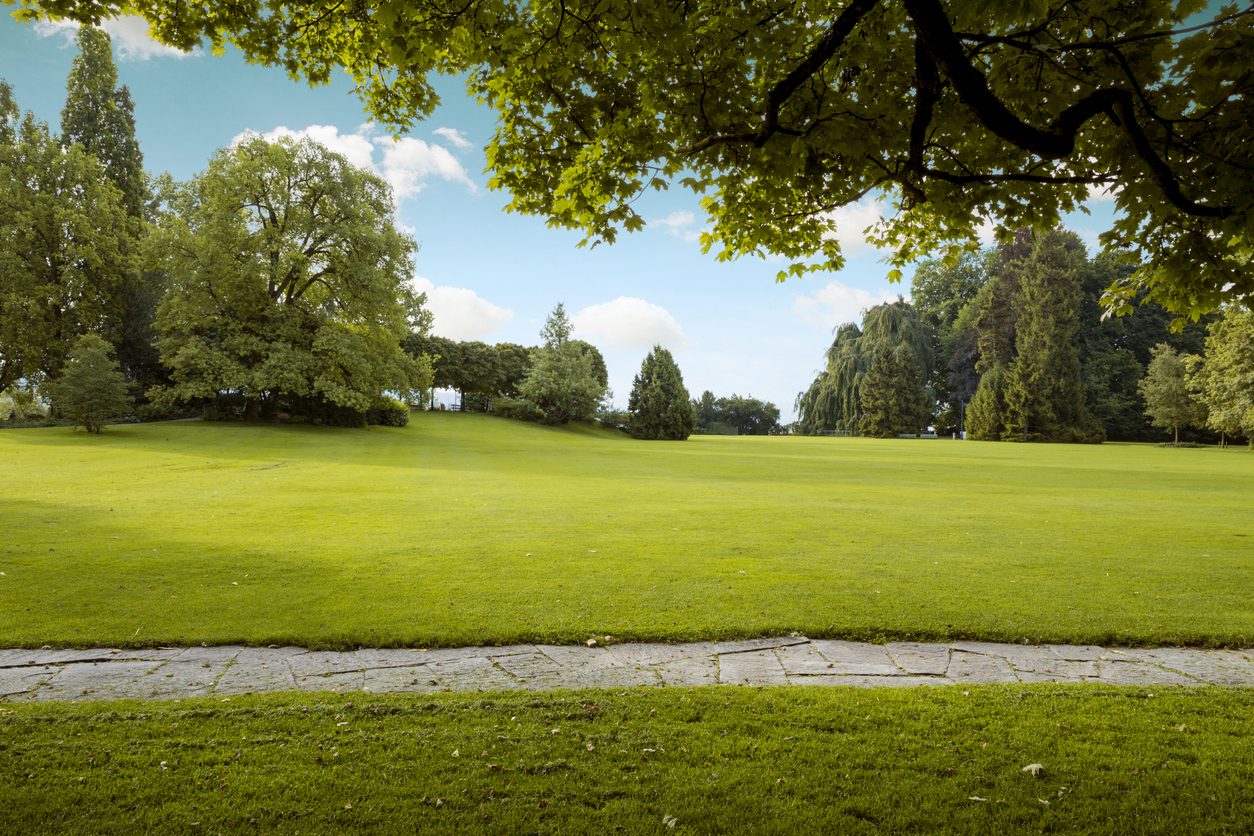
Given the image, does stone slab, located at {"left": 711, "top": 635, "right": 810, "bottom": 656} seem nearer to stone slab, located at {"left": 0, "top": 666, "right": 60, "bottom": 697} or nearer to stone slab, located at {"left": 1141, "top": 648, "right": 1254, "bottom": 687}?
stone slab, located at {"left": 1141, "top": 648, "right": 1254, "bottom": 687}

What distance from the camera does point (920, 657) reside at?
475 cm

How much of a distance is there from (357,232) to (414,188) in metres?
14.2

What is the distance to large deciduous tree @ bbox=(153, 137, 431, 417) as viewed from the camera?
26359 millimetres

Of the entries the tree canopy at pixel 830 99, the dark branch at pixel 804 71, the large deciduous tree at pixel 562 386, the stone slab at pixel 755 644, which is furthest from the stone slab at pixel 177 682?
the large deciduous tree at pixel 562 386

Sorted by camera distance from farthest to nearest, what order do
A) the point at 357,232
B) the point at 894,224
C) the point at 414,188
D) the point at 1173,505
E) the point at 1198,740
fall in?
1. the point at 357,232
2. the point at 414,188
3. the point at 1173,505
4. the point at 894,224
5. the point at 1198,740

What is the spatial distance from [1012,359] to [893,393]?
9843 millimetres

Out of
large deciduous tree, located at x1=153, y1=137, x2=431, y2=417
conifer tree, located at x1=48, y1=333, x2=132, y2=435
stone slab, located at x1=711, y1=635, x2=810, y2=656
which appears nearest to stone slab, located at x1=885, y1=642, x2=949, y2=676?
stone slab, located at x1=711, y1=635, x2=810, y2=656

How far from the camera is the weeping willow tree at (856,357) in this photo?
50.7 meters

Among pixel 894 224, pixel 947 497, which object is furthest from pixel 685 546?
pixel 947 497

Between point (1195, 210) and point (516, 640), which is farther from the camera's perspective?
point (516, 640)

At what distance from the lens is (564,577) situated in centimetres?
671

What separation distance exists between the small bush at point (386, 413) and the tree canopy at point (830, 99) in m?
28.4

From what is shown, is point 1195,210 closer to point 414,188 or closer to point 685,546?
point 685,546

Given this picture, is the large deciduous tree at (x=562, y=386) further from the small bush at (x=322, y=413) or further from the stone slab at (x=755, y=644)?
the stone slab at (x=755, y=644)
